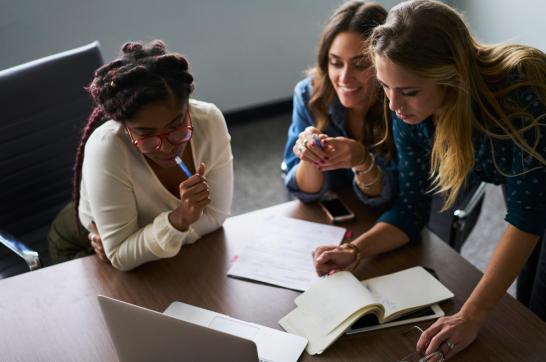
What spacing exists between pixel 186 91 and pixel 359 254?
23.0 inches

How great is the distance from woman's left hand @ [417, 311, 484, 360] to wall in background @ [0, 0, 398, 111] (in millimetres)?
2439

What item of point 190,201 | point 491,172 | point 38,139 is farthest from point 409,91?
point 38,139

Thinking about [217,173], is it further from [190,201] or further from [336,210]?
[336,210]

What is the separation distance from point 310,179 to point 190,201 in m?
0.41

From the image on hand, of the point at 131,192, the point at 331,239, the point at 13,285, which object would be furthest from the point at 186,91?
the point at 13,285

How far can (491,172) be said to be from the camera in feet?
4.67

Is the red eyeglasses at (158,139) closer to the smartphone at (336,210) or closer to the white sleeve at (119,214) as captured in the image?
the white sleeve at (119,214)

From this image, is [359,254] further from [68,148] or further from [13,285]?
[68,148]

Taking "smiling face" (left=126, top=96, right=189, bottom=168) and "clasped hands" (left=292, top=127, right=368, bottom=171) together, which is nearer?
"smiling face" (left=126, top=96, right=189, bottom=168)

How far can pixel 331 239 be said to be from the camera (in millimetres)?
1544

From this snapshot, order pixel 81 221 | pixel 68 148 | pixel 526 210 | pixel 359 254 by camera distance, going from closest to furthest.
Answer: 1. pixel 526 210
2. pixel 359 254
3. pixel 81 221
4. pixel 68 148

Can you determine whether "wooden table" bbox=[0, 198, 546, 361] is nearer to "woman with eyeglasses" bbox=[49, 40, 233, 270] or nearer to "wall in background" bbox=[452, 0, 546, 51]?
"woman with eyeglasses" bbox=[49, 40, 233, 270]

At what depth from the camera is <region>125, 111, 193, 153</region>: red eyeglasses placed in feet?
4.68

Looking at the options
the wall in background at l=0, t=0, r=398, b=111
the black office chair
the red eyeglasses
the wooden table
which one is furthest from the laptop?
the wall in background at l=0, t=0, r=398, b=111
